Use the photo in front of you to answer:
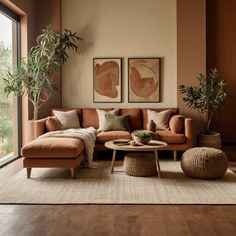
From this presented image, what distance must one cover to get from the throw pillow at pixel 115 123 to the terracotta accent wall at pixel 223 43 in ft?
7.79

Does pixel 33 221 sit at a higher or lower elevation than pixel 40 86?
lower

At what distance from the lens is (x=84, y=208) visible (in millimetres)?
3582

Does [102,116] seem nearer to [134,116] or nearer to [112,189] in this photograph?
[134,116]

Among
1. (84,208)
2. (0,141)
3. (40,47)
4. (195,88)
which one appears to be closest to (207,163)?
(84,208)

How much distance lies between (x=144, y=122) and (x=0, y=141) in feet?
8.77

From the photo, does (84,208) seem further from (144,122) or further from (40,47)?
(40,47)

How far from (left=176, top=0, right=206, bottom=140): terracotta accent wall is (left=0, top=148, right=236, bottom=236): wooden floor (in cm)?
388

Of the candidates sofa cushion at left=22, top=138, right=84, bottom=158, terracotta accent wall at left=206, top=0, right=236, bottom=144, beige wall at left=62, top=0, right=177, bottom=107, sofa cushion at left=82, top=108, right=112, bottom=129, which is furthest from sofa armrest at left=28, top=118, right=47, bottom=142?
terracotta accent wall at left=206, top=0, right=236, bottom=144

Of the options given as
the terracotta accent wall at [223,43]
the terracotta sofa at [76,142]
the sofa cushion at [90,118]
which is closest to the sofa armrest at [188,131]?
the terracotta sofa at [76,142]

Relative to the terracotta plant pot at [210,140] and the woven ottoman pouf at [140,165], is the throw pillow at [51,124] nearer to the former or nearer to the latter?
the woven ottoman pouf at [140,165]

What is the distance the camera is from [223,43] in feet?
25.2

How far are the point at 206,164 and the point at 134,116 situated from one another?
2433 millimetres

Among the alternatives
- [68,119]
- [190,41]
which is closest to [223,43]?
[190,41]

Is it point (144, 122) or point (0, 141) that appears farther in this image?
point (144, 122)
